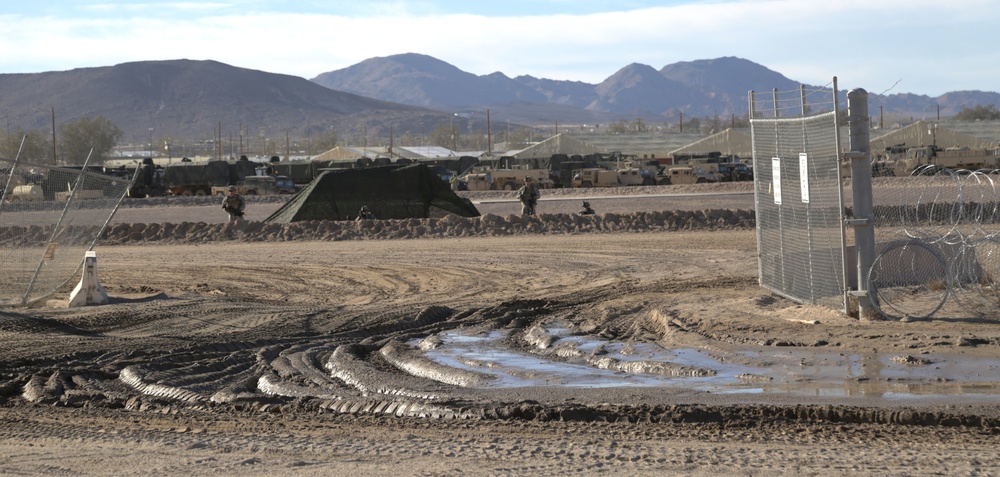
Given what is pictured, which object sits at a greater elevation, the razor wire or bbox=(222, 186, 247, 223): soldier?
bbox=(222, 186, 247, 223): soldier

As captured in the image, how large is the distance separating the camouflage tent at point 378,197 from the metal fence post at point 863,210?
19.9 m

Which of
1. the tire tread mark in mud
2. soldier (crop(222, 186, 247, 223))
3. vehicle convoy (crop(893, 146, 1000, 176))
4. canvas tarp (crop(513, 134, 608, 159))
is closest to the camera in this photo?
the tire tread mark in mud

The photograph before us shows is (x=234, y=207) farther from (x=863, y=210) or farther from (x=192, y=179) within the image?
(x=192, y=179)

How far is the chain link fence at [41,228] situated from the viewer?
47.6 feet

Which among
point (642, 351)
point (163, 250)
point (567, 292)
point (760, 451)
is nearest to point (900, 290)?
point (642, 351)

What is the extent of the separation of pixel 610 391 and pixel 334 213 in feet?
75.8

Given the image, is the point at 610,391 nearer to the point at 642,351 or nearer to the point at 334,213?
the point at 642,351

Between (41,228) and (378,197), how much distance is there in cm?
1709

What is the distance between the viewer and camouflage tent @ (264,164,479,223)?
31.3m

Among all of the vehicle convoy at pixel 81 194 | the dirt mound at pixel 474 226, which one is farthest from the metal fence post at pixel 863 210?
the dirt mound at pixel 474 226

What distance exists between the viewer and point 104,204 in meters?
16.0

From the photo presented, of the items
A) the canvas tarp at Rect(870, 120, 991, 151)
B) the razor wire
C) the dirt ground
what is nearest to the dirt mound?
the dirt ground

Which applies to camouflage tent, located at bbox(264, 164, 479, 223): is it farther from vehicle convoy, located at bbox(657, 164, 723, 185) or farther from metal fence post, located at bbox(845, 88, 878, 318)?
vehicle convoy, located at bbox(657, 164, 723, 185)

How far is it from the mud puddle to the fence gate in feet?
A: 6.47
